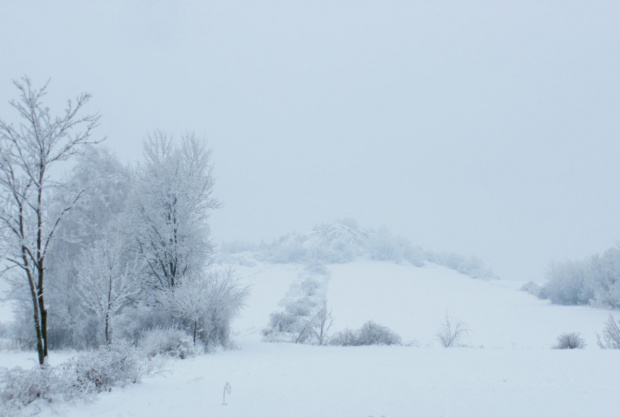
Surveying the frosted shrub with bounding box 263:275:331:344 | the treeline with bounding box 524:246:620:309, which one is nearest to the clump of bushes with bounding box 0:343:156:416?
the frosted shrub with bounding box 263:275:331:344

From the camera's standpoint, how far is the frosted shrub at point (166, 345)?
35.0 ft

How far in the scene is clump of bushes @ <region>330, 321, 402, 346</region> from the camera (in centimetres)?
1641

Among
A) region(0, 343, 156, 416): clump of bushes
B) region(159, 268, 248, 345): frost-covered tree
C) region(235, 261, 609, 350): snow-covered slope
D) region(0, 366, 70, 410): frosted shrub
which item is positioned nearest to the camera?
region(0, 366, 70, 410): frosted shrub

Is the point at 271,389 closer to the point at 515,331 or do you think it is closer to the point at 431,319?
the point at 515,331

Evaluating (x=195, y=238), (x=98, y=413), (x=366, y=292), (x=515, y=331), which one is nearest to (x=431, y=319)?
(x=515, y=331)

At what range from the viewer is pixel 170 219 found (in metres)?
15.9

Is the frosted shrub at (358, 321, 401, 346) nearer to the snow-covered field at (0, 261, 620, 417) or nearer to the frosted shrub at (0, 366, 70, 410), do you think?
the snow-covered field at (0, 261, 620, 417)

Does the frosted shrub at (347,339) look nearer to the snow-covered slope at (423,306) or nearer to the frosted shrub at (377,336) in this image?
the frosted shrub at (377,336)

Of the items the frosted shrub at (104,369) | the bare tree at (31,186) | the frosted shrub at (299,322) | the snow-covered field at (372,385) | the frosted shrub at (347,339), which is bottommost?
the frosted shrub at (299,322)

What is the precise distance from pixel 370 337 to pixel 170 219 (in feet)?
34.1

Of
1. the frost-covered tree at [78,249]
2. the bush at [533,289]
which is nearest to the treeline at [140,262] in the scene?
the frost-covered tree at [78,249]

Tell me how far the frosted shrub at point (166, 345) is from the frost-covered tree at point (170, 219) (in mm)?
3734

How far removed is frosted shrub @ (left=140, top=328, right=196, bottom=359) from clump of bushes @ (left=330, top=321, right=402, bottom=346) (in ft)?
25.0

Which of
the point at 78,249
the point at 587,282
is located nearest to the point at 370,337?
the point at 78,249
